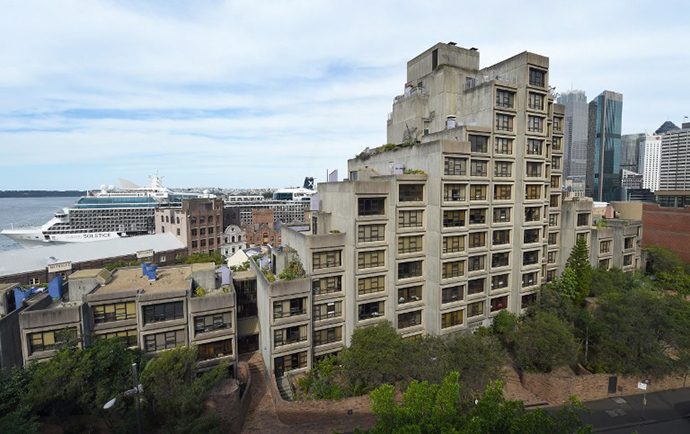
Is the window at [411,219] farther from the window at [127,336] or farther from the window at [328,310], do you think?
the window at [127,336]

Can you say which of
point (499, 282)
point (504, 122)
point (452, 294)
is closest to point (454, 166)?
point (504, 122)

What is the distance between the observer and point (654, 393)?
3403 centimetres

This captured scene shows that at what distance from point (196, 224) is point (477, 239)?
262ft

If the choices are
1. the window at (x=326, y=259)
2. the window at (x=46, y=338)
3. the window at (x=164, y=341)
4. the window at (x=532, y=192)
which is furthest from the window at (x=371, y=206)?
the window at (x=46, y=338)

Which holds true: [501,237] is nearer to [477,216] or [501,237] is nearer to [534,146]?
[477,216]

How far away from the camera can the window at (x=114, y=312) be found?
31453 millimetres

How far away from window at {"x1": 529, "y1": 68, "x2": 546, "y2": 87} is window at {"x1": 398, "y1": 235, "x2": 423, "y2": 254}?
24355 mm

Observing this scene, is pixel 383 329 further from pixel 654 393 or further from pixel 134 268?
pixel 134 268

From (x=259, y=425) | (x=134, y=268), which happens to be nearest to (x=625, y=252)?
(x=259, y=425)

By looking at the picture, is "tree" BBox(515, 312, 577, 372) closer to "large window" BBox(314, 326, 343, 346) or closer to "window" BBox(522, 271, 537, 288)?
"window" BBox(522, 271, 537, 288)

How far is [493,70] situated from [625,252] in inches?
1518

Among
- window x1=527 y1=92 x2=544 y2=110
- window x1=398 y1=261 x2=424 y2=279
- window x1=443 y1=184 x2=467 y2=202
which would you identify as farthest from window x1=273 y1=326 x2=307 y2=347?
window x1=527 y1=92 x2=544 y2=110

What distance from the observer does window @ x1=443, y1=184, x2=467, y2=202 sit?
125 feet

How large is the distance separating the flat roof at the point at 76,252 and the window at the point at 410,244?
65.0 metres
